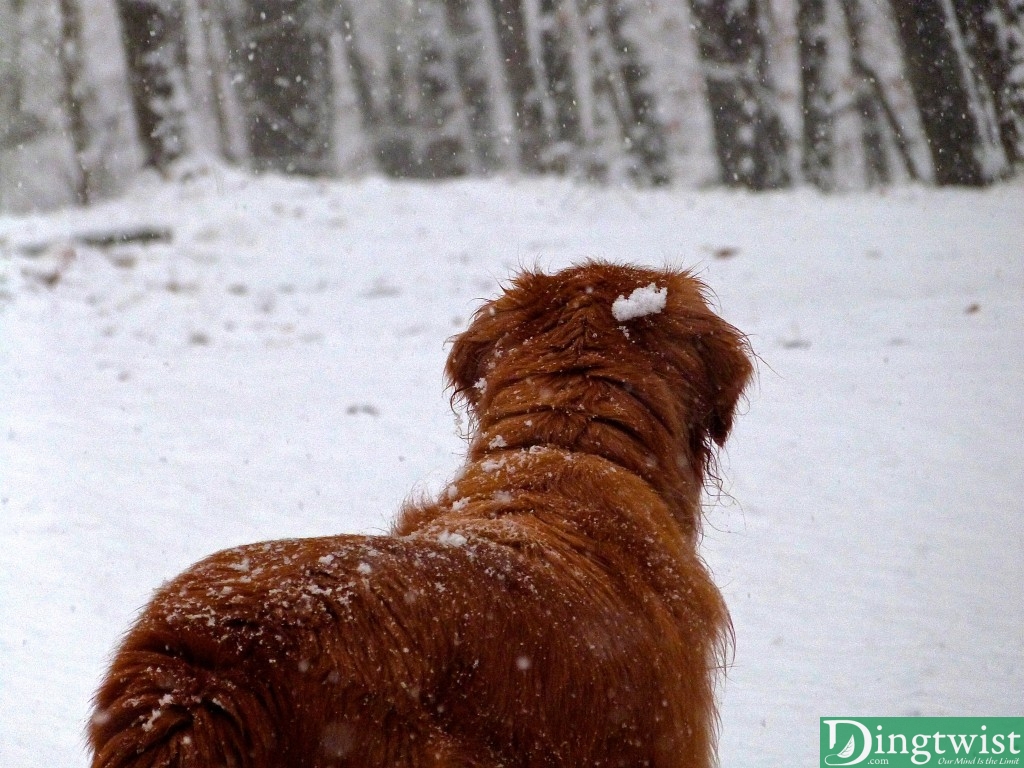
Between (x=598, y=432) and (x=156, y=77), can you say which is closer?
(x=598, y=432)

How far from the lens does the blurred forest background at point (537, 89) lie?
503 inches

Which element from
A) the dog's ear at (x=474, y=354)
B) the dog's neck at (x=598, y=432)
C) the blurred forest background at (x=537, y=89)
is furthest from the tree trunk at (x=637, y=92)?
the dog's neck at (x=598, y=432)

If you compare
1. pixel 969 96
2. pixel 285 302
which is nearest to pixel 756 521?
pixel 969 96

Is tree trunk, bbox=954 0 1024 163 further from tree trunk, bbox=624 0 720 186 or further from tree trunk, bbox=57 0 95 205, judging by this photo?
tree trunk, bbox=57 0 95 205

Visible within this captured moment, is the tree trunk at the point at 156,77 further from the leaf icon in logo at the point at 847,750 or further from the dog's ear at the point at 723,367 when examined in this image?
the dog's ear at the point at 723,367

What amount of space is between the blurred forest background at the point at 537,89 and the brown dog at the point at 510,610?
7596 mm

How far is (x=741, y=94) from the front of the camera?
20.1 metres

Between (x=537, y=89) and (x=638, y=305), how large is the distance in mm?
20147

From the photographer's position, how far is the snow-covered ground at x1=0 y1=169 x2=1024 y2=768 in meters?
5.34

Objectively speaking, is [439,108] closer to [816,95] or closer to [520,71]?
[520,71]

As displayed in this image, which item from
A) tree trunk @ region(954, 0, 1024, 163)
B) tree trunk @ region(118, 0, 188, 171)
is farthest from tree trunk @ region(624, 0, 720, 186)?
tree trunk @ region(954, 0, 1024, 163)

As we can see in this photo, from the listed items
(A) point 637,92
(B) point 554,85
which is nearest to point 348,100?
(B) point 554,85

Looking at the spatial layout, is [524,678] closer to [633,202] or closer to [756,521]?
[756,521]

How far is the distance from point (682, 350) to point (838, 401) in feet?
18.9
